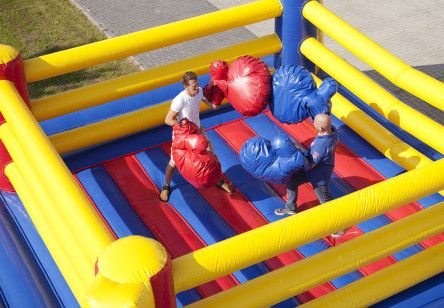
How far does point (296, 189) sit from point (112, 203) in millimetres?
1332

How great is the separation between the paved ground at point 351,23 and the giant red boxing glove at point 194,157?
150 inches

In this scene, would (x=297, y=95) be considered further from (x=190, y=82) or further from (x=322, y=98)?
(x=190, y=82)

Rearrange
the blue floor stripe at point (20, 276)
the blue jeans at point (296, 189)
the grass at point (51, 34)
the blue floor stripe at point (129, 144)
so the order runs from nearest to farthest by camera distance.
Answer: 1. the blue floor stripe at point (20, 276)
2. the blue jeans at point (296, 189)
3. the blue floor stripe at point (129, 144)
4. the grass at point (51, 34)

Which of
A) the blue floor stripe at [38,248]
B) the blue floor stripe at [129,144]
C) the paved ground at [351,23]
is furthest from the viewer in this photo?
the paved ground at [351,23]

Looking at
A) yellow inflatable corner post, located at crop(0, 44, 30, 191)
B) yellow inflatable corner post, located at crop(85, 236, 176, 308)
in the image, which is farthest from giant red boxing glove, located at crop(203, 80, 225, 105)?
yellow inflatable corner post, located at crop(85, 236, 176, 308)

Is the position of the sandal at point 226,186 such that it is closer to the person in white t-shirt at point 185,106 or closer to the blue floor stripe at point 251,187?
the blue floor stripe at point 251,187

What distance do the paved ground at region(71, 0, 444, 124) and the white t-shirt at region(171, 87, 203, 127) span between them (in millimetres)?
3501

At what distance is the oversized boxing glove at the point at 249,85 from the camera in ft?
16.1

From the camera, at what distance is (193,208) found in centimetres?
514

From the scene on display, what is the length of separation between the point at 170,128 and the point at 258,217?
126 centimetres

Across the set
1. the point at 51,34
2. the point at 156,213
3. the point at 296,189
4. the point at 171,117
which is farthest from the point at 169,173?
the point at 51,34

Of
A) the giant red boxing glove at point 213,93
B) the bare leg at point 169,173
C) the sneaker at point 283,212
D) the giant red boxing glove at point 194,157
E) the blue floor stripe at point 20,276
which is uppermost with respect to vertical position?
the giant red boxing glove at point 213,93

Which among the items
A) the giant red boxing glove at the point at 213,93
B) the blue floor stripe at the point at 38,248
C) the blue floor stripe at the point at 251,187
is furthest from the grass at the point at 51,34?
the giant red boxing glove at the point at 213,93

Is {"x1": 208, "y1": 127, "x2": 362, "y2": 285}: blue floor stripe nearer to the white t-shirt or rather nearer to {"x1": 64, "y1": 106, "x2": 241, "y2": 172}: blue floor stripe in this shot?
{"x1": 64, "y1": 106, "x2": 241, "y2": 172}: blue floor stripe
